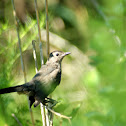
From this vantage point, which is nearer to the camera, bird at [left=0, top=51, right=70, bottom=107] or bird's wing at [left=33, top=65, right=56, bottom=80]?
bird at [left=0, top=51, right=70, bottom=107]

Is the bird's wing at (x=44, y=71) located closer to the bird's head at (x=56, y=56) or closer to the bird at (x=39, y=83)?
the bird at (x=39, y=83)

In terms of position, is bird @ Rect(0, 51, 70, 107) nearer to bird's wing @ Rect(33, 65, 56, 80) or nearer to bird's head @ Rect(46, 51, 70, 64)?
bird's wing @ Rect(33, 65, 56, 80)

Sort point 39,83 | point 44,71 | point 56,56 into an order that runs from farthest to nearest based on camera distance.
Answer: point 56,56, point 44,71, point 39,83

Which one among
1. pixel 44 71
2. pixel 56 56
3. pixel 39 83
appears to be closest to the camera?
pixel 39 83

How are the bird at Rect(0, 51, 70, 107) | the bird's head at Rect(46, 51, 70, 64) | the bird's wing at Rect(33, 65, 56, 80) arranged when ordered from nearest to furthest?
the bird at Rect(0, 51, 70, 107) → the bird's wing at Rect(33, 65, 56, 80) → the bird's head at Rect(46, 51, 70, 64)

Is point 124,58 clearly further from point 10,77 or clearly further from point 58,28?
point 58,28

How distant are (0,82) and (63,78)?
2.96 meters

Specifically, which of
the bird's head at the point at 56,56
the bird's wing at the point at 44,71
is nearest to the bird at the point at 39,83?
the bird's wing at the point at 44,71

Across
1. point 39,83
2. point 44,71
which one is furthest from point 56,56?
point 39,83

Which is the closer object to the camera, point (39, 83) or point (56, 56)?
point (39, 83)

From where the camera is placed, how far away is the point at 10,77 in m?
2.19

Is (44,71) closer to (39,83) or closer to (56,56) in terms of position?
(39,83)

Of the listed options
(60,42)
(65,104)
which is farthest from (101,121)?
(60,42)

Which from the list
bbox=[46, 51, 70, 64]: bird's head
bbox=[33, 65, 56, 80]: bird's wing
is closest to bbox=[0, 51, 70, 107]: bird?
bbox=[33, 65, 56, 80]: bird's wing
